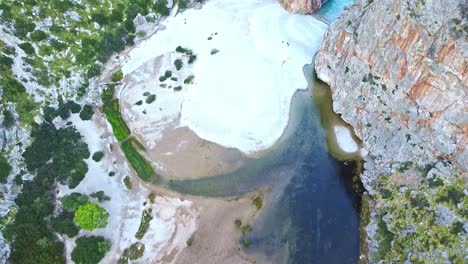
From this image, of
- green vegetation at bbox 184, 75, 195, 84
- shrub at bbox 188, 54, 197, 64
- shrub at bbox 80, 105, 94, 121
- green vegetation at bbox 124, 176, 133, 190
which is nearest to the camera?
green vegetation at bbox 124, 176, 133, 190

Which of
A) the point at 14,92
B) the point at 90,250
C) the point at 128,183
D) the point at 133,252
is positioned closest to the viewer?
the point at 90,250

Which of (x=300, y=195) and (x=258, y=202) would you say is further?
(x=300, y=195)

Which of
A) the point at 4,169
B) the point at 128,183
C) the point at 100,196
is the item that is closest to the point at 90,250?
the point at 100,196

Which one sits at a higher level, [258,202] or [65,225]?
[258,202]

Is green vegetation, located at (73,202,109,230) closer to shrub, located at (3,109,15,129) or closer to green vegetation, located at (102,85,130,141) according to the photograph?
green vegetation, located at (102,85,130,141)

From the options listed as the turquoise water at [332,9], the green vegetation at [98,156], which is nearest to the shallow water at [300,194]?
the green vegetation at [98,156]

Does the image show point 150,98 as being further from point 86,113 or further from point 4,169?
point 4,169

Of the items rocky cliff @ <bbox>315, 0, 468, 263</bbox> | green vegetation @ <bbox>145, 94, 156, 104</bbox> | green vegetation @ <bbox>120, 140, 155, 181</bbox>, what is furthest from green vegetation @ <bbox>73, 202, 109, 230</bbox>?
rocky cliff @ <bbox>315, 0, 468, 263</bbox>

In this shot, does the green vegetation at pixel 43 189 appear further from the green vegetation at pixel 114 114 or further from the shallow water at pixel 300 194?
the shallow water at pixel 300 194
